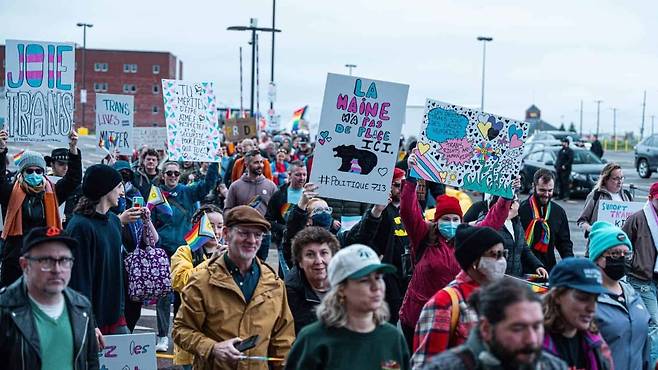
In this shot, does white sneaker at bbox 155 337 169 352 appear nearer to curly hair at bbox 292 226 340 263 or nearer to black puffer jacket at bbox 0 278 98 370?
curly hair at bbox 292 226 340 263

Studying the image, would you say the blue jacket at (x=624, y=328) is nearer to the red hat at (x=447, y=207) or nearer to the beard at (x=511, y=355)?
the red hat at (x=447, y=207)

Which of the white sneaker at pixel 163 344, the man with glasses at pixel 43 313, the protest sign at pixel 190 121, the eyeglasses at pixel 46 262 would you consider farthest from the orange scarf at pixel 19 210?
the protest sign at pixel 190 121

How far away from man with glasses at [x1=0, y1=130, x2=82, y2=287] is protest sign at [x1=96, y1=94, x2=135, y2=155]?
5354mm

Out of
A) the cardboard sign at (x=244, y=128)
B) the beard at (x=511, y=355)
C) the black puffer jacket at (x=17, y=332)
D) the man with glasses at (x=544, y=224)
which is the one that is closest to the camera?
the beard at (x=511, y=355)

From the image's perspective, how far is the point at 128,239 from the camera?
8070mm

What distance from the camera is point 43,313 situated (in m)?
5.04

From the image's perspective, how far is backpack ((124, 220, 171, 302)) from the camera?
8.13 m

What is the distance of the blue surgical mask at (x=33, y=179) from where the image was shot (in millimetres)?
8375

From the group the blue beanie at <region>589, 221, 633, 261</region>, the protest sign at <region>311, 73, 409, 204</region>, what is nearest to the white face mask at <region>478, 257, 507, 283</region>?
the blue beanie at <region>589, 221, 633, 261</region>

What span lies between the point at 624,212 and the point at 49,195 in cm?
553

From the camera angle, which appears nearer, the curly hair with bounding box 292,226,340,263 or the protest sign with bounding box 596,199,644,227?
the curly hair with bounding box 292,226,340,263

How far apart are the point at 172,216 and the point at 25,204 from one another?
197 centimetres

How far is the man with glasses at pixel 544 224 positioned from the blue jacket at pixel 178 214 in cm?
346

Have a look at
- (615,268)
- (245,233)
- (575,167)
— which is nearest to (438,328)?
(245,233)
